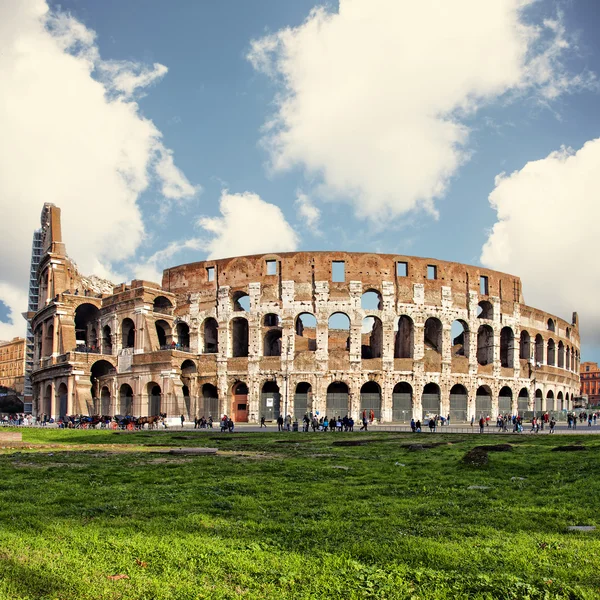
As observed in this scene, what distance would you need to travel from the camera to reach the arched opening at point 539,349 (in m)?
61.3

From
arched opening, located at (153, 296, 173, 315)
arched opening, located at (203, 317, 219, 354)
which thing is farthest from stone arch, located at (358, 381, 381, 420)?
arched opening, located at (153, 296, 173, 315)

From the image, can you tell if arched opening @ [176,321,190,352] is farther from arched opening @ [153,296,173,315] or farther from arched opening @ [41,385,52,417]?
arched opening @ [41,385,52,417]

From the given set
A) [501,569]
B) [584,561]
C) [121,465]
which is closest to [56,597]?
[501,569]

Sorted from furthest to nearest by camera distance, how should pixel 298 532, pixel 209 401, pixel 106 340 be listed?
pixel 106 340 < pixel 209 401 < pixel 298 532

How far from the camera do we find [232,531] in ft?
25.6

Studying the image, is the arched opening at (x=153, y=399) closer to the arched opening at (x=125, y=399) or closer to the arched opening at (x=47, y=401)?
the arched opening at (x=125, y=399)

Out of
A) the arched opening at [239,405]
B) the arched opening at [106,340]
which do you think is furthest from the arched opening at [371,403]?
the arched opening at [106,340]

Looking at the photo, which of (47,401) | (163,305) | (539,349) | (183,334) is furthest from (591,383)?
(47,401)

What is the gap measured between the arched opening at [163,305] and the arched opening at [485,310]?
26.4 m

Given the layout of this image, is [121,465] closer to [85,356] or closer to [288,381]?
[288,381]

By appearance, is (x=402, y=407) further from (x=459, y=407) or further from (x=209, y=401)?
(x=209, y=401)

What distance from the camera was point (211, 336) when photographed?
184 ft

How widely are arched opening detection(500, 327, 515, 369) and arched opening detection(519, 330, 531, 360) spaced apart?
2.17 m

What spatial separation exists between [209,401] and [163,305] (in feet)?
31.8
